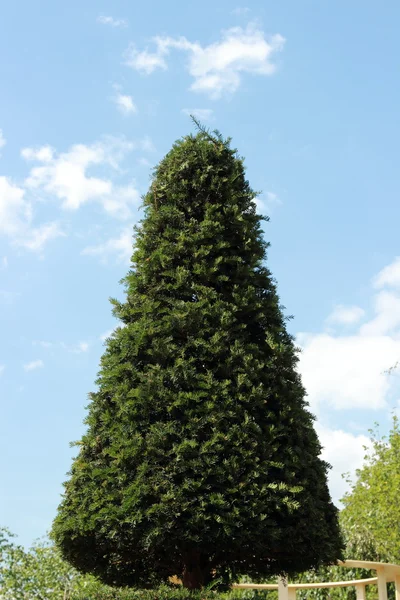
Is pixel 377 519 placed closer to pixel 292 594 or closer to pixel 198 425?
pixel 292 594

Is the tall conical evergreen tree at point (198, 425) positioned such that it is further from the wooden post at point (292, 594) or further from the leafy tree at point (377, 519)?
the leafy tree at point (377, 519)

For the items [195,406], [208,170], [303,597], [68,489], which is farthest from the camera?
[303,597]

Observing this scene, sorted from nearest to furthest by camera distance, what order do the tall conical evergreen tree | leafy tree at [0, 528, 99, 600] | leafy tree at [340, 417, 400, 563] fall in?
the tall conical evergreen tree < leafy tree at [0, 528, 99, 600] < leafy tree at [340, 417, 400, 563]

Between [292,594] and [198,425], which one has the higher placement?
[198,425]

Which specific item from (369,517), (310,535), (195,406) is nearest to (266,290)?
(195,406)

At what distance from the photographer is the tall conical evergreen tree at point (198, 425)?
26.9 feet

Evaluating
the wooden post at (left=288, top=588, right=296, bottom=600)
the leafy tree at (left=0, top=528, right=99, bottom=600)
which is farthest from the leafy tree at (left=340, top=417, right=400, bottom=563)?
the leafy tree at (left=0, top=528, right=99, bottom=600)

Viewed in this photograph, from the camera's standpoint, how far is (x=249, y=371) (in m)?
8.77

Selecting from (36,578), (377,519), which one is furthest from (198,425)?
(377,519)

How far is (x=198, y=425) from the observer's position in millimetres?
8359

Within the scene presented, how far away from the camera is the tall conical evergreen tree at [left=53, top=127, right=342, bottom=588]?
8.19m

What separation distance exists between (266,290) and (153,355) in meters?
2.09

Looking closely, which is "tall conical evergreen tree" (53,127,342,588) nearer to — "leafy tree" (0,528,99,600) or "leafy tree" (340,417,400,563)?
"leafy tree" (0,528,99,600)

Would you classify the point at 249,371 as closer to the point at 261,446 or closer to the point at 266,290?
the point at 261,446
